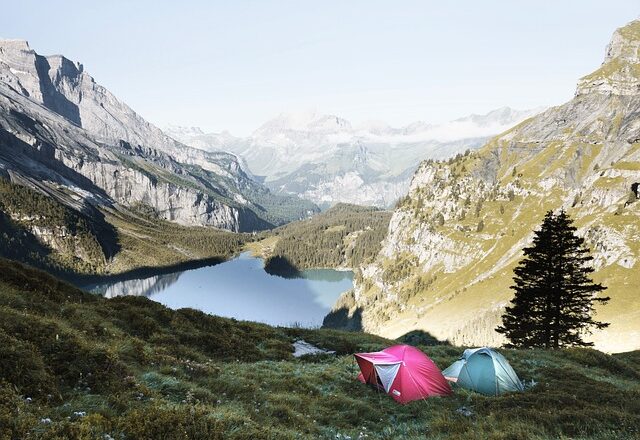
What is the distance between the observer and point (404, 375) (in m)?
19.8

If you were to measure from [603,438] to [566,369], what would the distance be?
1498 centimetres

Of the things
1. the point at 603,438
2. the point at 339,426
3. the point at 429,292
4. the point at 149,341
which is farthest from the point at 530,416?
the point at 429,292

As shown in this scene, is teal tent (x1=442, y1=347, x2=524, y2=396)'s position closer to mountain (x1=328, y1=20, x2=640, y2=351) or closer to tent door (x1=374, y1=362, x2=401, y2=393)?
tent door (x1=374, y1=362, x2=401, y2=393)

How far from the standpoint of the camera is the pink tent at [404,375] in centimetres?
1953

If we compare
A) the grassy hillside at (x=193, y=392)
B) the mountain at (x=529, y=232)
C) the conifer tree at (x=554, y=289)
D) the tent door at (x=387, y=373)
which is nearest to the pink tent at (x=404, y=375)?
the tent door at (x=387, y=373)

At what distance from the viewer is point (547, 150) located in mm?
192250

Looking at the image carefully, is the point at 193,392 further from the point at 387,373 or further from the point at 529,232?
the point at 529,232

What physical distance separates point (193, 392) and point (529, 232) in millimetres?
150145

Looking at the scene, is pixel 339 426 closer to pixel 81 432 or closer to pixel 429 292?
pixel 81 432

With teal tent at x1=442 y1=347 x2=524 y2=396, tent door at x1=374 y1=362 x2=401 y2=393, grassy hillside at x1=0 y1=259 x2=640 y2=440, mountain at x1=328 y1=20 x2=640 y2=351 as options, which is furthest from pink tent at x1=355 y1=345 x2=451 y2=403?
mountain at x1=328 y1=20 x2=640 y2=351

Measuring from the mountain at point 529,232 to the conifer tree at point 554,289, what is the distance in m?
28.9

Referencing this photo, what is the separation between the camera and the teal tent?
21.4m

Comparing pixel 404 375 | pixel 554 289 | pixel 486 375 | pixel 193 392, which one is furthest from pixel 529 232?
pixel 193 392

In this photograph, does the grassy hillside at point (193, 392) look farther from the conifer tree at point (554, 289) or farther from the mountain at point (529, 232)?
the mountain at point (529, 232)
